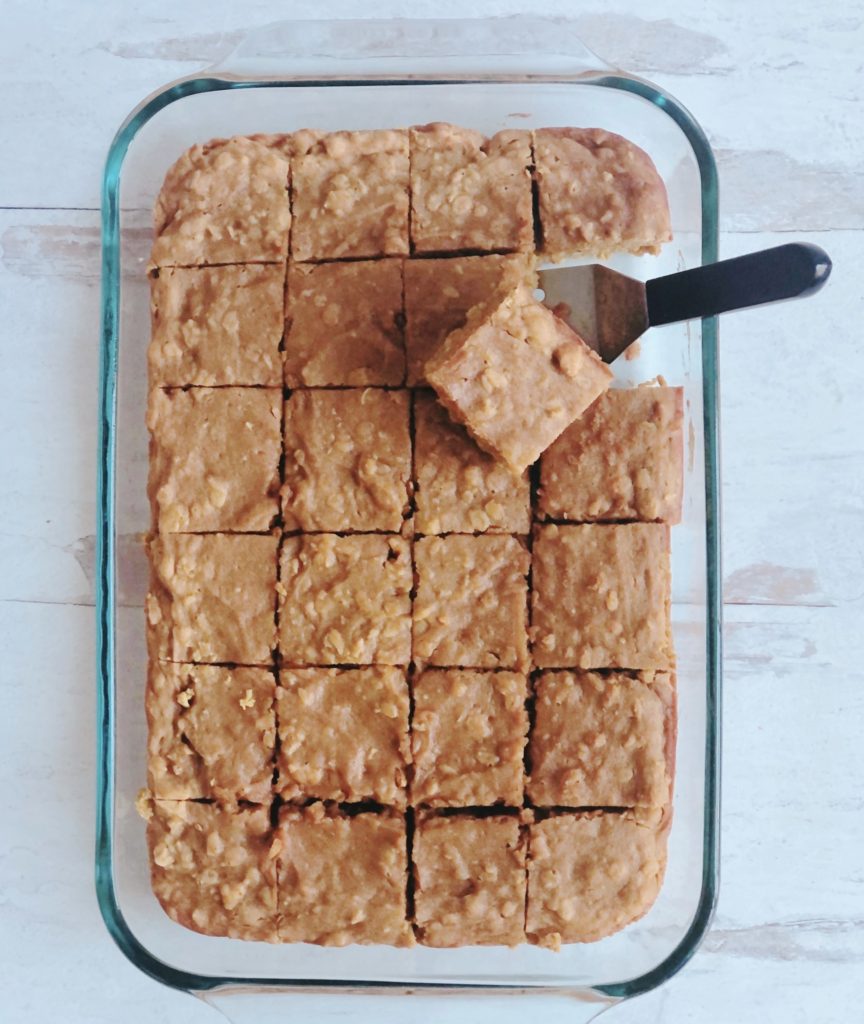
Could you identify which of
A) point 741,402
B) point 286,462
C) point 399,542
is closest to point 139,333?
point 286,462

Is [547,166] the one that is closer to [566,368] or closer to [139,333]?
[566,368]

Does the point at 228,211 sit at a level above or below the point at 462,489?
above

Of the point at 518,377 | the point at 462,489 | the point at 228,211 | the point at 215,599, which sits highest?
the point at 228,211

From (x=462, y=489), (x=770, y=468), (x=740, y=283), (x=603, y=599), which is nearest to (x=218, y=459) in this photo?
(x=462, y=489)

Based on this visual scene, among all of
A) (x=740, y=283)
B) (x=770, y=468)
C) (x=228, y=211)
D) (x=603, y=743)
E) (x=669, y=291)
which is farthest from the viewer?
(x=770, y=468)

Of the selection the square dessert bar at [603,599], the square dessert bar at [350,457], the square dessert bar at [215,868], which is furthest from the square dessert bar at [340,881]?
the square dessert bar at [350,457]

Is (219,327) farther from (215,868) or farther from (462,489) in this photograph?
(215,868)
